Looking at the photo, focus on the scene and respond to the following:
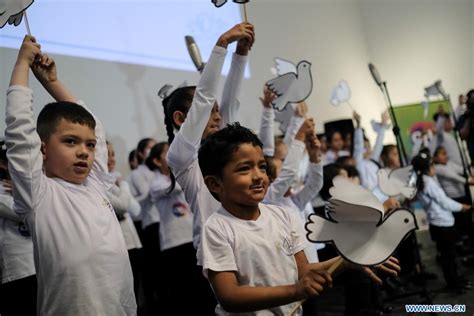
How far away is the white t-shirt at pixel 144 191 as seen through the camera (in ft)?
9.48

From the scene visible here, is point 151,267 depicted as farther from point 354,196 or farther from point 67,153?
point 354,196

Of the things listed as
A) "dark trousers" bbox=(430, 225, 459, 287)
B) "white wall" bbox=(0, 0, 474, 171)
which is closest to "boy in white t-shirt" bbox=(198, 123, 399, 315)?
"white wall" bbox=(0, 0, 474, 171)

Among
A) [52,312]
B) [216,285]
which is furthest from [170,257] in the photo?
[216,285]

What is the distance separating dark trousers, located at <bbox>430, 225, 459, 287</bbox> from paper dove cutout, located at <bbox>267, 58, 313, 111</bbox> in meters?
1.81

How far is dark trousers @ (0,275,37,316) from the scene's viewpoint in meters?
1.47

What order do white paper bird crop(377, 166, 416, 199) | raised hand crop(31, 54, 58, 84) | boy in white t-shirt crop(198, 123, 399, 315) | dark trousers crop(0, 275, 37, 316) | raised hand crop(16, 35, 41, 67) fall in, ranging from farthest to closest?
white paper bird crop(377, 166, 416, 199), dark trousers crop(0, 275, 37, 316), raised hand crop(31, 54, 58, 84), raised hand crop(16, 35, 41, 67), boy in white t-shirt crop(198, 123, 399, 315)

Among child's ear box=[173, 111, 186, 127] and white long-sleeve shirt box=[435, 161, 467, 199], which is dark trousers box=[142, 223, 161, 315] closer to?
child's ear box=[173, 111, 186, 127]

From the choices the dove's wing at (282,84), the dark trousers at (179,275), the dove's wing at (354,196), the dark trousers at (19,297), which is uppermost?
the dove's wing at (282,84)

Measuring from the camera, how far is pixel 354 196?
90 centimetres

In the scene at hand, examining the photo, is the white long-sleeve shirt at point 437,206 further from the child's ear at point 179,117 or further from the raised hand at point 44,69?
the raised hand at point 44,69

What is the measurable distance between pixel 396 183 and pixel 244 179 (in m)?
1.27

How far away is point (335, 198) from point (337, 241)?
0.28 feet

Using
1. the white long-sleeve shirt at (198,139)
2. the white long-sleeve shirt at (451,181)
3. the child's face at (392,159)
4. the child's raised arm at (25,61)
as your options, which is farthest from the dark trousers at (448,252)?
the child's raised arm at (25,61)

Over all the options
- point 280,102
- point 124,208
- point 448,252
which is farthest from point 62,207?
point 448,252
